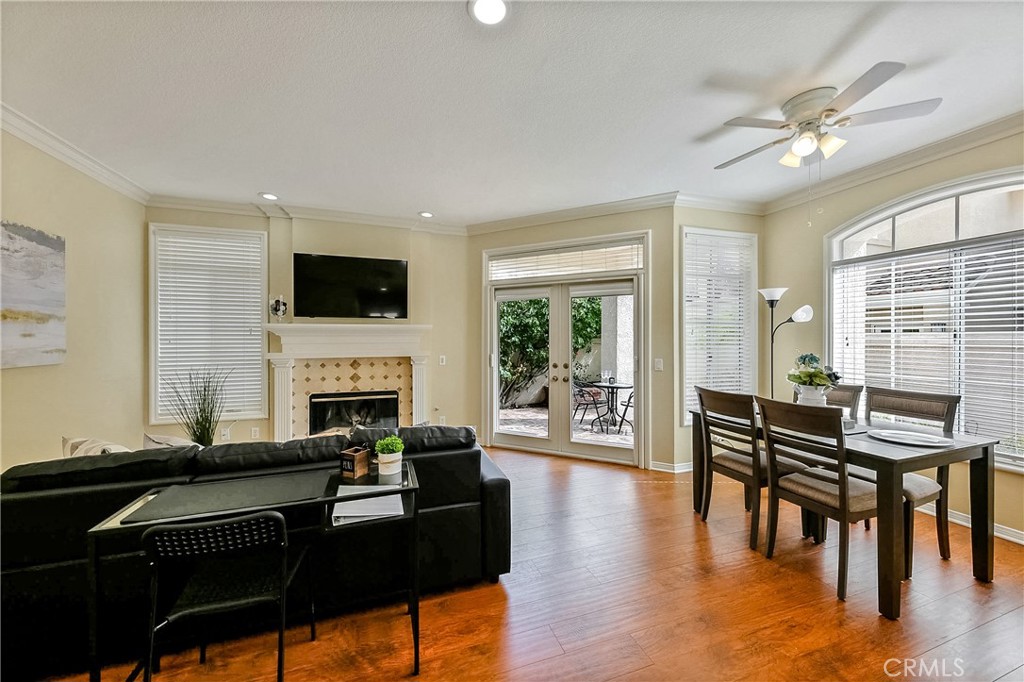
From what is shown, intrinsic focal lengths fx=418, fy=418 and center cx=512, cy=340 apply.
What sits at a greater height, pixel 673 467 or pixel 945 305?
pixel 945 305

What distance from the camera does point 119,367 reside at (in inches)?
147

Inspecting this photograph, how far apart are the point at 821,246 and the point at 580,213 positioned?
7.64ft

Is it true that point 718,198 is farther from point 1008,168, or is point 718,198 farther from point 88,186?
point 88,186

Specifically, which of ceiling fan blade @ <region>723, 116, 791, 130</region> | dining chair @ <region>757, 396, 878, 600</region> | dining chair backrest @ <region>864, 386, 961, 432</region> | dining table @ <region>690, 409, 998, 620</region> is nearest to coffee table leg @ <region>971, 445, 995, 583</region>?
dining table @ <region>690, 409, 998, 620</region>

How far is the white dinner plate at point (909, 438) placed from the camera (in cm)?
224

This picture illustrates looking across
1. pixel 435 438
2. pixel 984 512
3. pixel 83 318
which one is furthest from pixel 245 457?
pixel 984 512

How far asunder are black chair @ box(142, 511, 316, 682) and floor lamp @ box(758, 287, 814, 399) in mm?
4016

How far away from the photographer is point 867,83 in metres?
1.96

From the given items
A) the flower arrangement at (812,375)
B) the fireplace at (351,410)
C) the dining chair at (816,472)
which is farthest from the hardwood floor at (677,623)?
the fireplace at (351,410)

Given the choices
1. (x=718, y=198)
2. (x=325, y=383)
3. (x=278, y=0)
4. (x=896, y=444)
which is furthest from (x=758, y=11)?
(x=325, y=383)

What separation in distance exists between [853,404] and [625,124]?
262 centimetres

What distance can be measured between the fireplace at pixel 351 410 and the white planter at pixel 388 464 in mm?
3195

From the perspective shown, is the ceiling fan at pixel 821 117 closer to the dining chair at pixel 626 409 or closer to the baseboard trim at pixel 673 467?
the dining chair at pixel 626 409

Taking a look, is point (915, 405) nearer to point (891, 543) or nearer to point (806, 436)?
point (806, 436)
